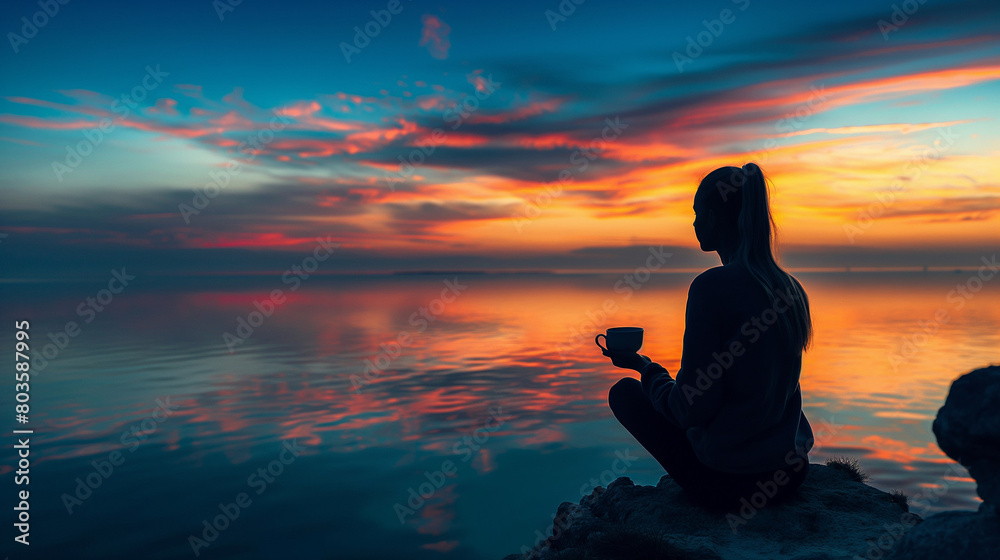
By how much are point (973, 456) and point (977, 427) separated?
0.67 feet

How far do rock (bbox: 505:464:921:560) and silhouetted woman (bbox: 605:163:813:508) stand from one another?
0.40m

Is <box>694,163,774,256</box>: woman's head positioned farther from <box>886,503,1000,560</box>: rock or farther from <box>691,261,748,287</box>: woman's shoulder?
<box>886,503,1000,560</box>: rock

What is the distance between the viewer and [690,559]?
338 centimetres

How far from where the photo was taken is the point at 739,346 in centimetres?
324

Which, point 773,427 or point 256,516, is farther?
point 256,516

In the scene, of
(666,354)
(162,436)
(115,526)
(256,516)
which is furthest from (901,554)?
(666,354)

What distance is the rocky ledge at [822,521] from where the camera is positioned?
266 cm

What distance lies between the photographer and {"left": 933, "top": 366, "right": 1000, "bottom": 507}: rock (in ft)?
8.40

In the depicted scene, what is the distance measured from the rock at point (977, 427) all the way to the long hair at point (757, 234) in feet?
2.59

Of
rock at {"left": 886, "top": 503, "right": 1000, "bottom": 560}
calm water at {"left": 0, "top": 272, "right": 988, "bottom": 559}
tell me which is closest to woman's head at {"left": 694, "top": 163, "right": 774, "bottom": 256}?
rock at {"left": 886, "top": 503, "right": 1000, "bottom": 560}

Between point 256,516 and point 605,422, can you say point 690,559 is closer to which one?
point 256,516

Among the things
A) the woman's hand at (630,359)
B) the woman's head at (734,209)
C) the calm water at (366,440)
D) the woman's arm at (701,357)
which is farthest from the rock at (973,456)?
the calm water at (366,440)

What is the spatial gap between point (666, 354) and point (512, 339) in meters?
6.38

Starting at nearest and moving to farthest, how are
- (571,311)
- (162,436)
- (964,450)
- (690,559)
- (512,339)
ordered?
(964,450) < (690,559) < (162,436) < (512,339) < (571,311)
